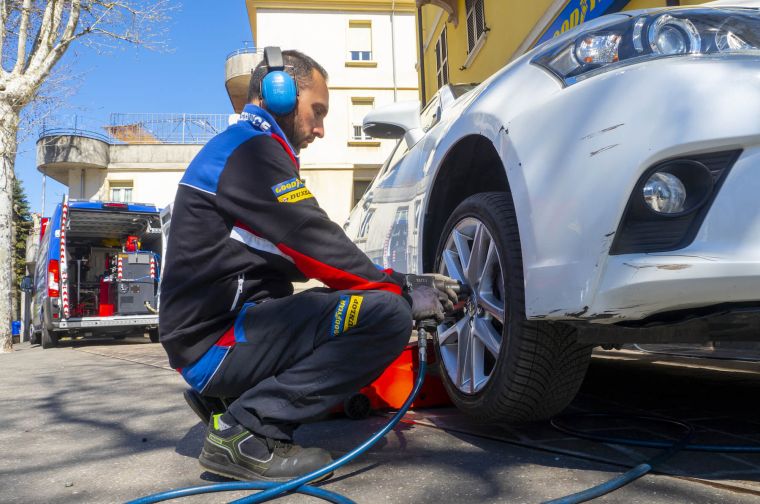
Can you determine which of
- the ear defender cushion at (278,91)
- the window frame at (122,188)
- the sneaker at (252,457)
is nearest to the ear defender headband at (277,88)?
the ear defender cushion at (278,91)

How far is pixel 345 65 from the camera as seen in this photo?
21.4 metres

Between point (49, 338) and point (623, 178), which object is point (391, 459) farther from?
point (49, 338)

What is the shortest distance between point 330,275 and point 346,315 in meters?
0.12

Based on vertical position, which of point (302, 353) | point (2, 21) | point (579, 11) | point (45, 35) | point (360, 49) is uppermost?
point (360, 49)

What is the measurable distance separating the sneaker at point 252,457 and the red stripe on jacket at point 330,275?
0.48 meters

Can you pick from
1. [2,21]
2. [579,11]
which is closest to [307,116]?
[579,11]

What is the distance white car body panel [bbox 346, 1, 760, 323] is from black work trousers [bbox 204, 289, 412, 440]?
0.45m

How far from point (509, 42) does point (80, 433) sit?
727 cm

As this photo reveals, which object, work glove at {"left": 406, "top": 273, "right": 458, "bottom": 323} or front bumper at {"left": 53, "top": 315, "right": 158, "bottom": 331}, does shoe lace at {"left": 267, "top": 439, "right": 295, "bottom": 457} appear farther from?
front bumper at {"left": 53, "top": 315, "right": 158, "bottom": 331}

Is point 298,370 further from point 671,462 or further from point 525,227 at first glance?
point 671,462

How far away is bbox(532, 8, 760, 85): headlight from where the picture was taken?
1.63m

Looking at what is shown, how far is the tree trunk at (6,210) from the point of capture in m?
10.6

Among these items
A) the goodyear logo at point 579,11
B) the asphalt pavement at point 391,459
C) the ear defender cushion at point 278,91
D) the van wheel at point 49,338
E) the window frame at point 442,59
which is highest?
the window frame at point 442,59

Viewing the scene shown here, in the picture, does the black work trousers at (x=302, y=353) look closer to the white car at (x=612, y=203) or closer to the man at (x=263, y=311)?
the man at (x=263, y=311)
